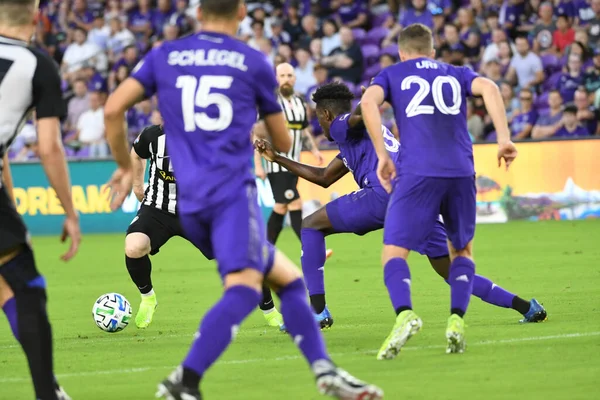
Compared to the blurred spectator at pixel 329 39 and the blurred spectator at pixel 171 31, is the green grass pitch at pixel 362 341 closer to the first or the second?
the blurred spectator at pixel 329 39

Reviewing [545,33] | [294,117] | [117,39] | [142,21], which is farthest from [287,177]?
[142,21]

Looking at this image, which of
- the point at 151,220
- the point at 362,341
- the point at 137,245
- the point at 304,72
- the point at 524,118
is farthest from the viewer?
the point at 304,72

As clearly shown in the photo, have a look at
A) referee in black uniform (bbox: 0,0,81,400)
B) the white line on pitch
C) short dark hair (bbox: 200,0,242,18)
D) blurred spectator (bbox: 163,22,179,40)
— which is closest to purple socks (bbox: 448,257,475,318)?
the white line on pitch

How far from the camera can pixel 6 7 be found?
5570mm

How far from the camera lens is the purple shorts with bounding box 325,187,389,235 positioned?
840 centimetres

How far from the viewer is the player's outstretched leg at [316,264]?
872 cm

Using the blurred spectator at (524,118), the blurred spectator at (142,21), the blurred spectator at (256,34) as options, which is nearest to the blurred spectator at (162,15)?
the blurred spectator at (142,21)

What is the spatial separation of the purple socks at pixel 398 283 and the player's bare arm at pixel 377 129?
0.48m

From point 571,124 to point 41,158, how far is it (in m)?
15.1

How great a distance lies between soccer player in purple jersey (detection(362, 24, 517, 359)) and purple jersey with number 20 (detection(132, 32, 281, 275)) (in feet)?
5.49

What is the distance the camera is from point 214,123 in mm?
5480

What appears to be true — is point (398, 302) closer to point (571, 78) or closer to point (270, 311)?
point (270, 311)

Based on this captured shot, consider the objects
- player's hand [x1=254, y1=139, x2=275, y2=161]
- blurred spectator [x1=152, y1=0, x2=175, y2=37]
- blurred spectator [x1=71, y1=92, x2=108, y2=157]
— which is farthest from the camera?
blurred spectator [x1=152, y1=0, x2=175, y2=37]

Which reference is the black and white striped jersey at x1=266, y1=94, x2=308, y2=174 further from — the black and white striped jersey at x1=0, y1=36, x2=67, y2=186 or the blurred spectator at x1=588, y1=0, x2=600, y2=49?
the black and white striped jersey at x1=0, y1=36, x2=67, y2=186
